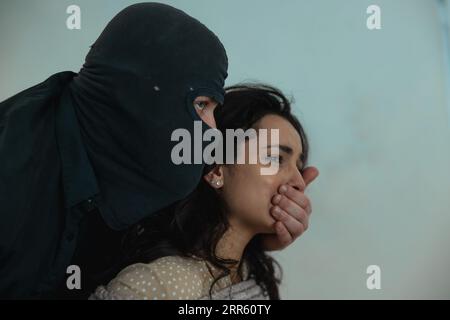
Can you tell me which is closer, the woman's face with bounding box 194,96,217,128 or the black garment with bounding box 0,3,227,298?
the black garment with bounding box 0,3,227,298

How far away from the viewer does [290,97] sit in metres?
1.56

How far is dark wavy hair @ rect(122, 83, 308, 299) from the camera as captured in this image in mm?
1184

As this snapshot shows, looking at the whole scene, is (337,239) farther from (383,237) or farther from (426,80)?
(426,80)

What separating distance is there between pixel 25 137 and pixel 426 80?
1.28 m

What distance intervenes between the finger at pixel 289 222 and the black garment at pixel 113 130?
11.4 inches

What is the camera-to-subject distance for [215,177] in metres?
1.26

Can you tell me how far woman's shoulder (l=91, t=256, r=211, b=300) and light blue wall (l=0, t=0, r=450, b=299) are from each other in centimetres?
59

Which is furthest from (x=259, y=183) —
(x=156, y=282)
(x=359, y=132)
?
(x=359, y=132)

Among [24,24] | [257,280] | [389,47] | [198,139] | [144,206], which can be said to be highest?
[24,24]

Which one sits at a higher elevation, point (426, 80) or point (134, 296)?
point (426, 80)

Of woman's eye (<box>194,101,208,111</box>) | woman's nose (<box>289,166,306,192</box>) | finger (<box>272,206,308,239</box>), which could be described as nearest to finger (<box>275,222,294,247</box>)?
finger (<box>272,206,308,239</box>)

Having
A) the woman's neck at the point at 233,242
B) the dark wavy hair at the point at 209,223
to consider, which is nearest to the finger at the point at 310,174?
the dark wavy hair at the point at 209,223

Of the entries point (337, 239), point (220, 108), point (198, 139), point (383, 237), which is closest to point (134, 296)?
point (198, 139)

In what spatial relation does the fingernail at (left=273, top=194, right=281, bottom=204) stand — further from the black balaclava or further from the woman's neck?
the black balaclava
